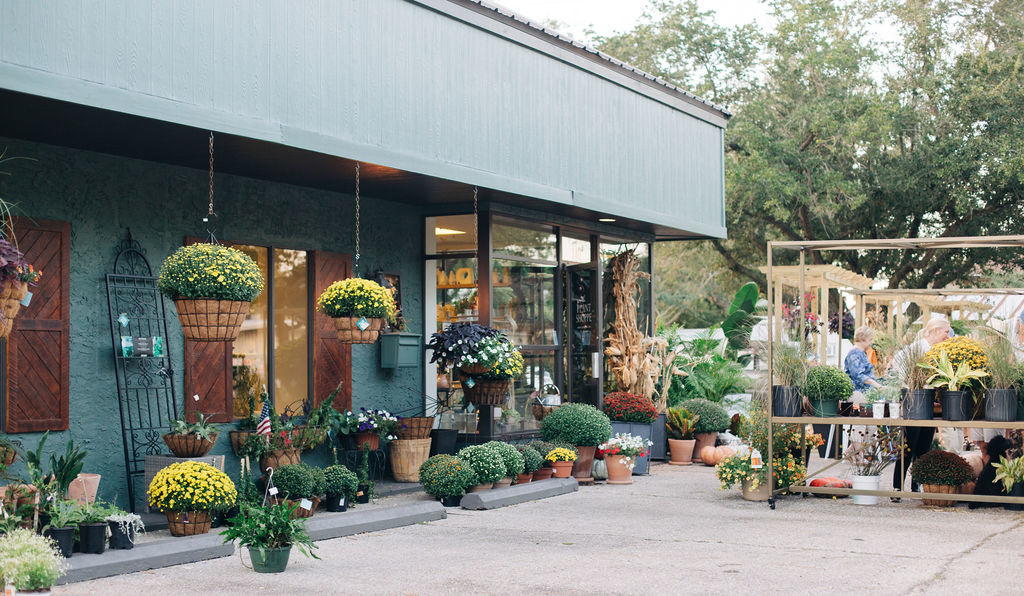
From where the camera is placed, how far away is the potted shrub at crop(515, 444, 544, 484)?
36.2ft

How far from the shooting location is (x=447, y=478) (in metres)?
9.88

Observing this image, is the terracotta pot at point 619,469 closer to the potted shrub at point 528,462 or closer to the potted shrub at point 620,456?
the potted shrub at point 620,456

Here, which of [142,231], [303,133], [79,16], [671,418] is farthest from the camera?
[671,418]

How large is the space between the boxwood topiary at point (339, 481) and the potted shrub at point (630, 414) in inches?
182

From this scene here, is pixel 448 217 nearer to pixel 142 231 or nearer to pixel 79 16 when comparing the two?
pixel 142 231

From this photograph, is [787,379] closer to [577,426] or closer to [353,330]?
[577,426]

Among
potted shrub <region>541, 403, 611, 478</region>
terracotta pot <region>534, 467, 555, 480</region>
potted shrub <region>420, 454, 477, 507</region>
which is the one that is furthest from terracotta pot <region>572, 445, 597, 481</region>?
potted shrub <region>420, 454, 477, 507</region>

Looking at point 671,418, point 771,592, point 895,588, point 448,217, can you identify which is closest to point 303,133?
point 448,217

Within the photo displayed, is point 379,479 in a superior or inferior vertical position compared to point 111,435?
inferior

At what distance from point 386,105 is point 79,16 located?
3.02 meters

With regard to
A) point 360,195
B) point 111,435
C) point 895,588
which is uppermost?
point 360,195

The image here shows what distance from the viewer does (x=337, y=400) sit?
10789 millimetres

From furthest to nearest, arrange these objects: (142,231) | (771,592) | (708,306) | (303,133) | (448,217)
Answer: (708,306) → (448,217) → (142,231) → (303,133) → (771,592)

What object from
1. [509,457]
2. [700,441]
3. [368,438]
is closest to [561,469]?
[509,457]
